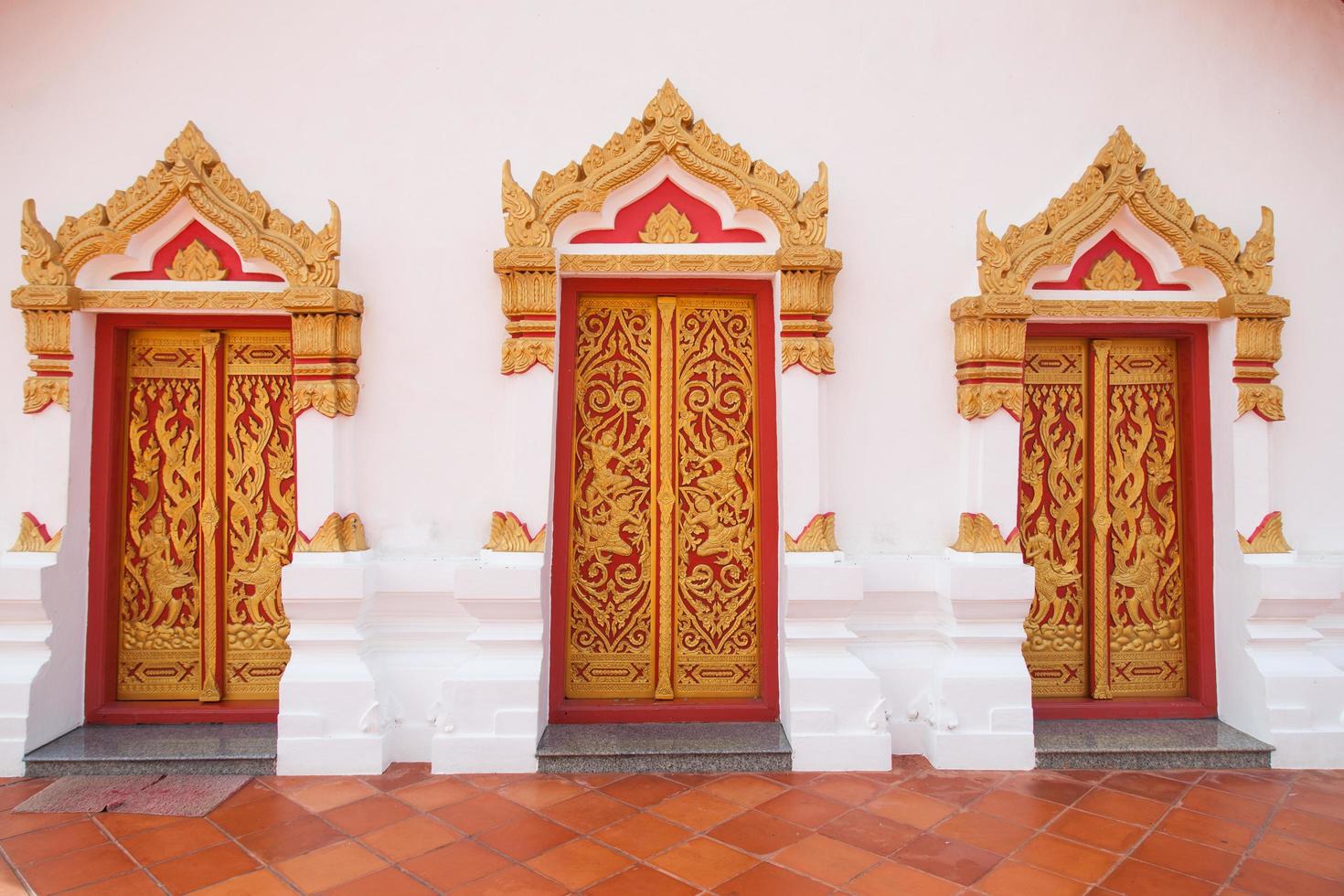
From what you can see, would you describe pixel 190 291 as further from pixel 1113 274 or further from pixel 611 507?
pixel 1113 274

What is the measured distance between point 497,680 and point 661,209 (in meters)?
2.33

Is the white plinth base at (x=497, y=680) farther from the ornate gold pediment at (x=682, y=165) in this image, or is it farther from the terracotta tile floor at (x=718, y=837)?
the ornate gold pediment at (x=682, y=165)

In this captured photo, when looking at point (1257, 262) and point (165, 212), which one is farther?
point (1257, 262)

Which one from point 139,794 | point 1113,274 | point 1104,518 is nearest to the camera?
point 139,794

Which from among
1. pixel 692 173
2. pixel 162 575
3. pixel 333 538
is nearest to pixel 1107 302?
pixel 692 173

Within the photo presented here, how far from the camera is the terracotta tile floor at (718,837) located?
2.94m

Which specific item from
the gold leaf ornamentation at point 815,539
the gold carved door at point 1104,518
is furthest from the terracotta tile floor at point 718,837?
the gold leaf ornamentation at point 815,539

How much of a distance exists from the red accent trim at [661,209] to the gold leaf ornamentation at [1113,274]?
1647 mm

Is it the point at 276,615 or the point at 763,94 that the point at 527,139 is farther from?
the point at 276,615

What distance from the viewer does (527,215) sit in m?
4.04

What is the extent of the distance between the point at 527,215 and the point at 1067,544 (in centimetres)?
312

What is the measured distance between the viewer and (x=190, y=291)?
4113mm

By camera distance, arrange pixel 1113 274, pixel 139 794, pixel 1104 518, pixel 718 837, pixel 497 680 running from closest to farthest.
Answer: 1. pixel 718 837
2. pixel 139 794
3. pixel 497 680
4. pixel 1113 274
5. pixel 1104 518

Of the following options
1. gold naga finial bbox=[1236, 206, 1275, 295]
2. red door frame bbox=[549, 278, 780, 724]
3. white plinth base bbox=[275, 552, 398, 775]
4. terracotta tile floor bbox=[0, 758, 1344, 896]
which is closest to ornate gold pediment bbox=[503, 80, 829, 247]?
red door frame bbox=[549, 278, 780, 724]
